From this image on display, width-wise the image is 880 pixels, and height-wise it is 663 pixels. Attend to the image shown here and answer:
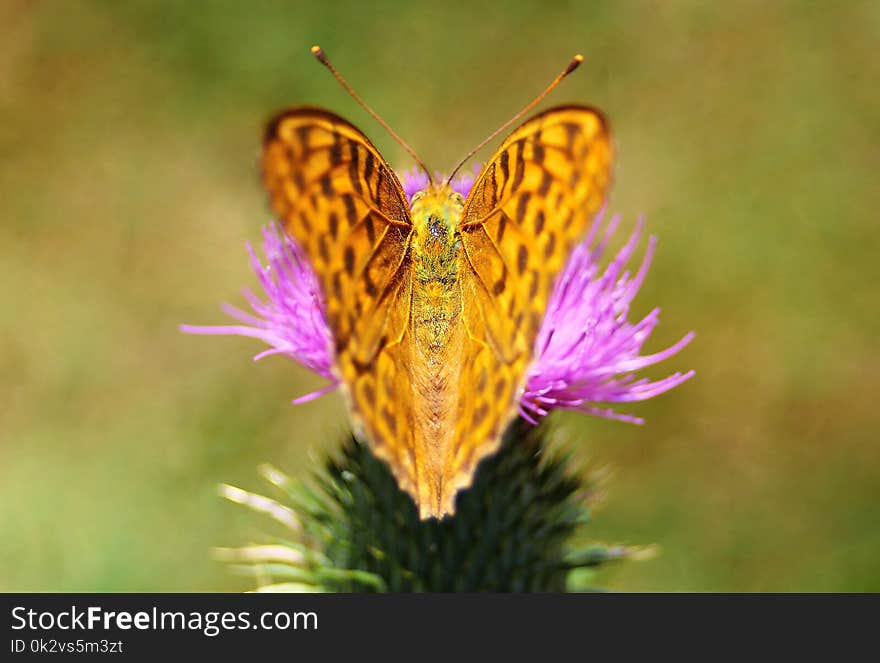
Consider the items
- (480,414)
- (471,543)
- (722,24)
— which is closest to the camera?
(480,414)

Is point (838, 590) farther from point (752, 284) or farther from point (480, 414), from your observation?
point (480, 414)

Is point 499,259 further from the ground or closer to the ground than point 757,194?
closer to the ground

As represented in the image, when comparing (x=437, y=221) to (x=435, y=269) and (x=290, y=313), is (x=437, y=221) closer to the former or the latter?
(x=435, y=269)

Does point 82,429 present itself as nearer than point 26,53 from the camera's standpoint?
Yes

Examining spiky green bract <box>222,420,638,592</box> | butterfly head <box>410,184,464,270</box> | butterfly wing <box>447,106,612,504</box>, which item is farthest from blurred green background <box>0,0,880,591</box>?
butterfly wing <box>447,106,612,504</box>

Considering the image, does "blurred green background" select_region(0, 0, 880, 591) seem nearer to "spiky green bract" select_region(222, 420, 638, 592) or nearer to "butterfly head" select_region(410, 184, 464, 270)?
"spiky green bract" select_region(222, 420, 638, 592)

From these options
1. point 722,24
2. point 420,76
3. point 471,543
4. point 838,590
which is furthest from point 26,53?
point 838,590
